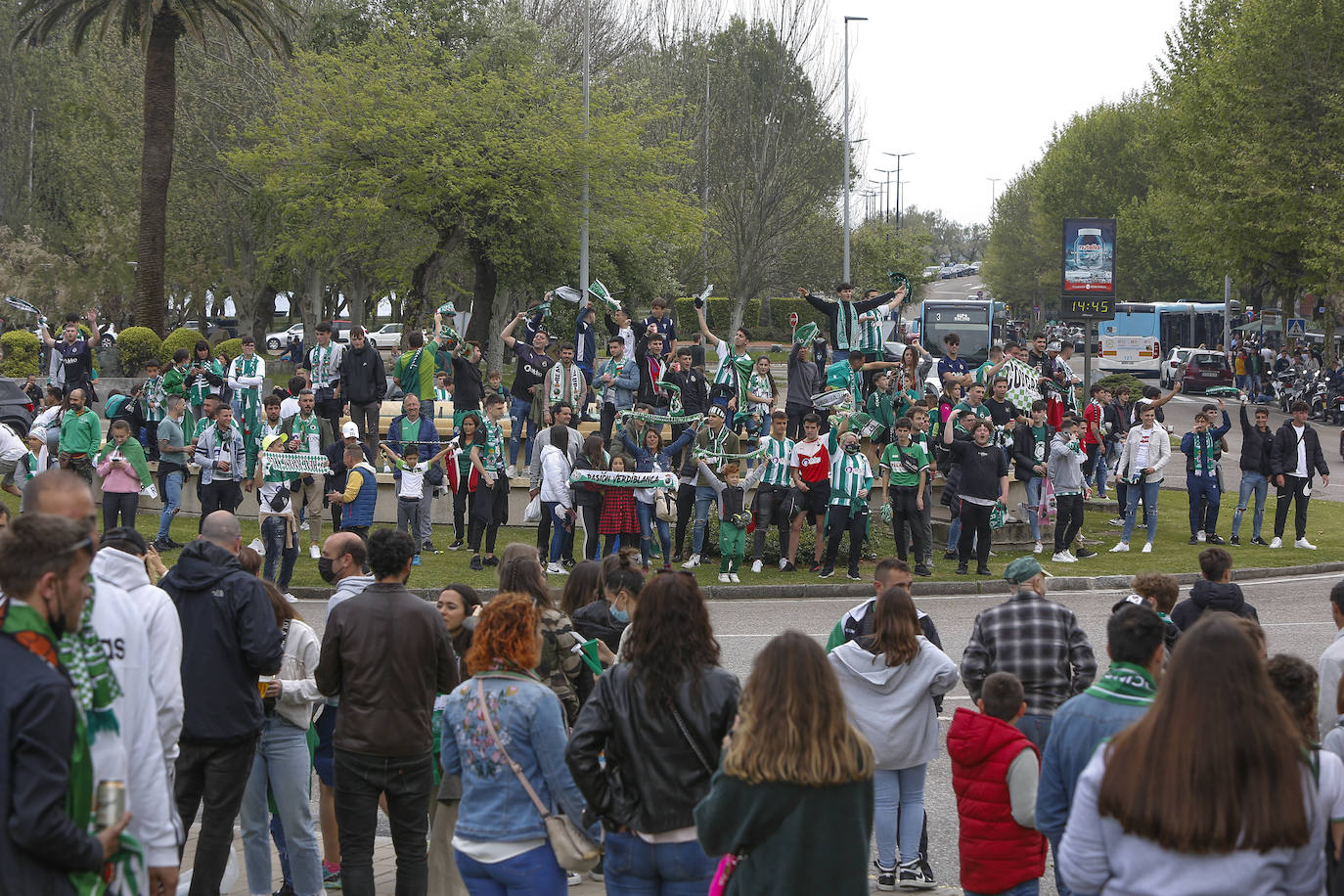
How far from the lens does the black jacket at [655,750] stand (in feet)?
15.6

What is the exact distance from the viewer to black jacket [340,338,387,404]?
63.3 feet

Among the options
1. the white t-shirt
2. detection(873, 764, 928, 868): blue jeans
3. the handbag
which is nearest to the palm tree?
the white t-shirt

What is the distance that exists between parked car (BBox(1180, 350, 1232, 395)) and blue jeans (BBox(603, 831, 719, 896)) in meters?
45.5

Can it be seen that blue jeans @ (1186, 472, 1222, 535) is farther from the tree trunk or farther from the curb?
the tree trunk

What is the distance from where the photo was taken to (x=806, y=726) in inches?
164

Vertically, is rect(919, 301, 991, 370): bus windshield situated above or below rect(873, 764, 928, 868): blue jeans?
above

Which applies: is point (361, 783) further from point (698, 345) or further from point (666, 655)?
point (698, 345)

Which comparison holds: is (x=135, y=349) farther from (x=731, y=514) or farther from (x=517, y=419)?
(x=731, y=514)

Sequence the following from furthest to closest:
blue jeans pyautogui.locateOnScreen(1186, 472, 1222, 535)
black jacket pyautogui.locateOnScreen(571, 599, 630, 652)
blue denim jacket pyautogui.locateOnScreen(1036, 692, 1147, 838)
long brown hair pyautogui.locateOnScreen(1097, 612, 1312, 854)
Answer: blue jeans pyautogui.locateOnScreen(1186, 472, 1222, 535)
black jacket pyautogui.locateOnScreen(571, 599, 630, 652)
blue denim jacket pyautogui.locateOnScreen(1036, 692, 1147, 838)
long brown hair pyautogui.locateOnScreen(1097, 612, 1312, 854)

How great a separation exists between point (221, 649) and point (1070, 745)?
3.62 meters

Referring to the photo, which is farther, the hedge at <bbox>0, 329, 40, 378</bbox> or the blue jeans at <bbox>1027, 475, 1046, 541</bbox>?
the hedge at <bbox>0, 329, 40, 378</bbox>

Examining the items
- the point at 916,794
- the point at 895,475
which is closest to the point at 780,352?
the point at 895,475

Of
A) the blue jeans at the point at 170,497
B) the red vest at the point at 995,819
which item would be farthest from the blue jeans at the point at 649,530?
the red vest at the point at 995,819

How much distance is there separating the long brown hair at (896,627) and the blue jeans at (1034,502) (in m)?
12.1
